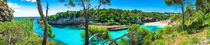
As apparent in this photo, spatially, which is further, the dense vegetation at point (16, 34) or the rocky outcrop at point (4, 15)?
the rocky outcrop at point (4, 15)

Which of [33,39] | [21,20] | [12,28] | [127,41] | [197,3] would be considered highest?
[197,3]

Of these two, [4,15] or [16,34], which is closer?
[16,34]

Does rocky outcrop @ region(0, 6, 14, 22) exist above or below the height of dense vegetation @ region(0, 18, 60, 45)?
above

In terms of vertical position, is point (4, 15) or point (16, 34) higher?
point (4, 15)

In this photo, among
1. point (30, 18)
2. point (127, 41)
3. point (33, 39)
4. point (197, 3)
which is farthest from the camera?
point (197, 3)

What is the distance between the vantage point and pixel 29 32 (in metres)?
6.66

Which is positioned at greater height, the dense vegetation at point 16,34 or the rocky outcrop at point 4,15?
the rocky outcrop at point 4,15

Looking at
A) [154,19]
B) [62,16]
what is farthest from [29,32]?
[154,19]

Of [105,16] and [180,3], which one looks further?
[105,16]

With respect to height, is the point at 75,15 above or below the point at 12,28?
above

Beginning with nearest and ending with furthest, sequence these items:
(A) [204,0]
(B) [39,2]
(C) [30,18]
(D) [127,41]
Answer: (B) [39,2] < (C) [30,18] < (D) [127,41] < (A) [204,0]

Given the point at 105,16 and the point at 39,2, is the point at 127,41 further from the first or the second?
the point at 105,16

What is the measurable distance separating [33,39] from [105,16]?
52148 mm

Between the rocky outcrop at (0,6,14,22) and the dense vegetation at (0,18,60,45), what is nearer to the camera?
the dense vegetation at (0,18,60,45)
